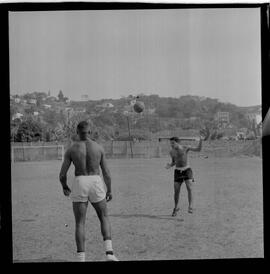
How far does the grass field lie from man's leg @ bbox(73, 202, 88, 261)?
0.17 ft

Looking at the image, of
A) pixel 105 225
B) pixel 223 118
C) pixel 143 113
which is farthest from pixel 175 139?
→ pixel 105 225

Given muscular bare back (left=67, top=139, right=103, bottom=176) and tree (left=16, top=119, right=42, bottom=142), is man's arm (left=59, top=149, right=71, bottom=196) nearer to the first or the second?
muscular bare back (left=67, top=139, right=103, bottom=176)

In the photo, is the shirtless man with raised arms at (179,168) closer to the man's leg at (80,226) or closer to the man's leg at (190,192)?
the man's leg at (190,192)

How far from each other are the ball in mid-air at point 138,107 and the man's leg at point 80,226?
3.47 feet

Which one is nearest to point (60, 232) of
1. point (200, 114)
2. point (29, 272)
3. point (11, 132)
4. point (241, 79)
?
point (29, 272)

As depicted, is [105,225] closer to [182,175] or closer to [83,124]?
[182,175]

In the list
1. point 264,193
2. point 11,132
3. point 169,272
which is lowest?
point 169,272

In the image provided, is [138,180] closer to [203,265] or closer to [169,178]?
[169,178]

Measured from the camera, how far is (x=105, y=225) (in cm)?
866

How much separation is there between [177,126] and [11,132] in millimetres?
1654

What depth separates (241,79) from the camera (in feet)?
28.6

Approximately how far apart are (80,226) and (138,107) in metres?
1.31

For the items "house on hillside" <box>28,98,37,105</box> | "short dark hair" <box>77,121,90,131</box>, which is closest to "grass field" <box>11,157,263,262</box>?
"short dark hair" <box>77,121,90,131</box>

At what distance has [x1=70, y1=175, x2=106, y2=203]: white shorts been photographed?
863 centimetres
